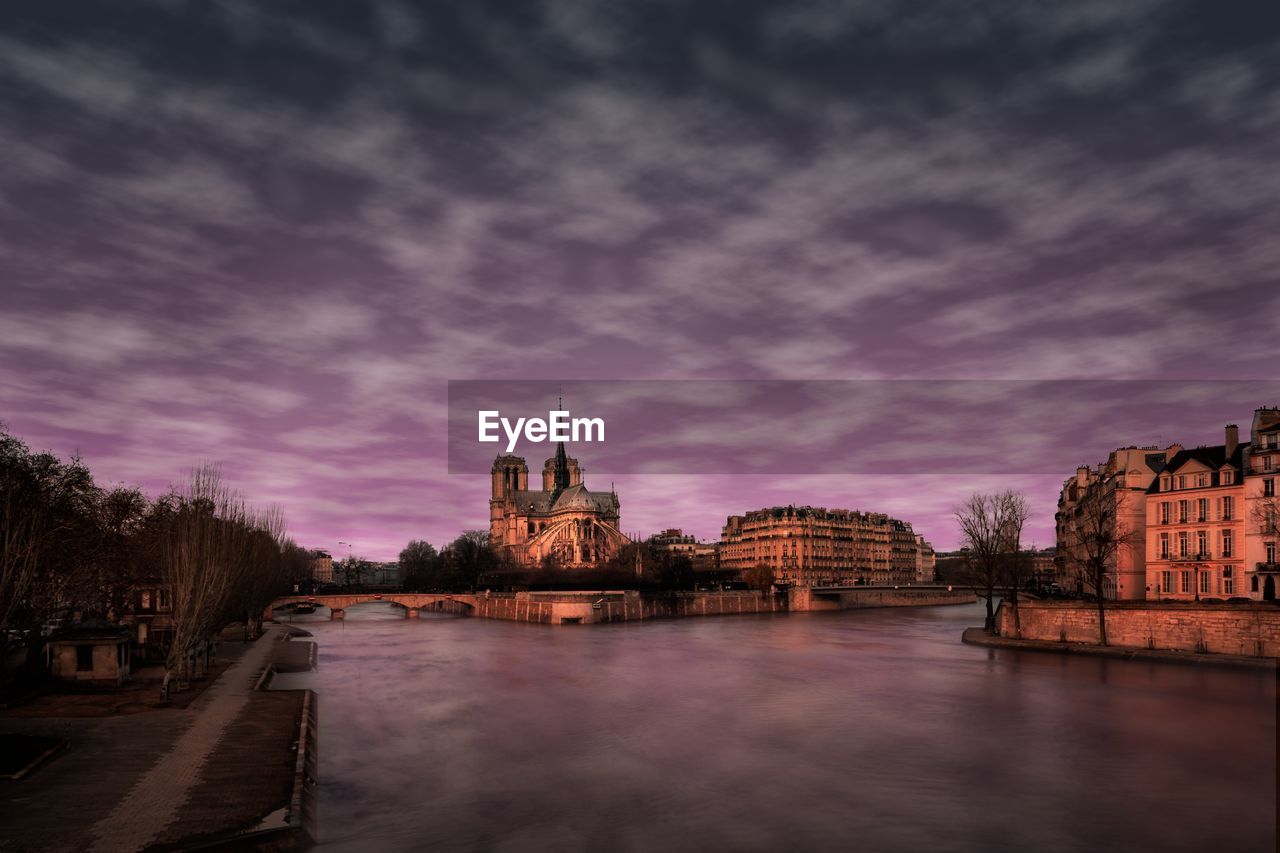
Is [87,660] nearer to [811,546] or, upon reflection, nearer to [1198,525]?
[1198,525]

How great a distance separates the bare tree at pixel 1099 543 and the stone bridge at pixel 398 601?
72.4 metres

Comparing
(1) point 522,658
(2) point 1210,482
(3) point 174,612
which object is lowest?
(1) point 522,658

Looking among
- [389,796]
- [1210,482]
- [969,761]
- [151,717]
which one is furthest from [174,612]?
[1210,482]

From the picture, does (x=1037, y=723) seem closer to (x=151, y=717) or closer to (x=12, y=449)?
(x=151, y=717)

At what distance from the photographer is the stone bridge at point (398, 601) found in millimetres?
106312

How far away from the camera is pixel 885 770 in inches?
1126

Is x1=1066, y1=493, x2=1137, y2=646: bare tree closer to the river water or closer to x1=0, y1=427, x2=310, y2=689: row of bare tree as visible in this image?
the river water

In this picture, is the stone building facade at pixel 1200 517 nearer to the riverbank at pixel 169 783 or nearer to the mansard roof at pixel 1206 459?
the mansard roof at pixel 1206 459

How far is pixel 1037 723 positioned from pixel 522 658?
118 ft

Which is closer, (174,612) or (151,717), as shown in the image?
(151,717)

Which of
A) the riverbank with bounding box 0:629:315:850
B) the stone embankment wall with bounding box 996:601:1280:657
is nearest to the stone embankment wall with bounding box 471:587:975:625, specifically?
the stone embankment wall with bounding box 996:601:1280:657

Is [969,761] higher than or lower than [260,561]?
lower

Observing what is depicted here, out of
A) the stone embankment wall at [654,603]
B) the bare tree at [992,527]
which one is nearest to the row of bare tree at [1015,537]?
the bare tree at [992,527]

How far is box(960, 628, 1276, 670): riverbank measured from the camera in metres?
46.2
